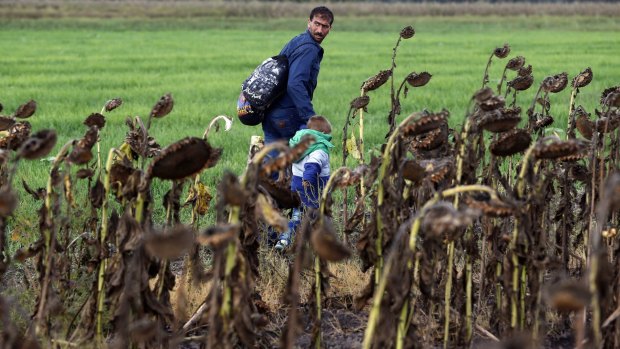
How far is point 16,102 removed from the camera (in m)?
11.9

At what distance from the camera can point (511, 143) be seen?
2.69m

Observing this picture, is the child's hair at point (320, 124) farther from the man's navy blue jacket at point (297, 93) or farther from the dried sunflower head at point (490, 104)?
the man's navy blue jacket at point (297, 93)

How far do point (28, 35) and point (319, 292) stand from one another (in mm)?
25977

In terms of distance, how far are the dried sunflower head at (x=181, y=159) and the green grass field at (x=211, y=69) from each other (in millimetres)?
1303

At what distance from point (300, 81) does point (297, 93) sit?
0.08 meters

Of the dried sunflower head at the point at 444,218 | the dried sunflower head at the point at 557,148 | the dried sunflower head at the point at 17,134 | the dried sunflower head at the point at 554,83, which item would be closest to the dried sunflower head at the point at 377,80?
the dried sunflower head at the point at 554,83

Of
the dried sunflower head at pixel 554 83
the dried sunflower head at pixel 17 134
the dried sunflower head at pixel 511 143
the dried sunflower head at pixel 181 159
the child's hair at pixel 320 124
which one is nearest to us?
the dried sunflower head at pixel 181 159

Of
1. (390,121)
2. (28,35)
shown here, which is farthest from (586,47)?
(390,121)

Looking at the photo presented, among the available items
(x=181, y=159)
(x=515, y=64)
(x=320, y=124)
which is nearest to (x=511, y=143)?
(x=320, y=124)

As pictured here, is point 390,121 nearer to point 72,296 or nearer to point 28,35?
point 72,296

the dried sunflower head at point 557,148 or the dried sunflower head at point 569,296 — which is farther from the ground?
the dried sunflower head at point 557,148

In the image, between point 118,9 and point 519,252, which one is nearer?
point 519,252

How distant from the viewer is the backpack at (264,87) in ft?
16.4

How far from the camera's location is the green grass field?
1005cm
